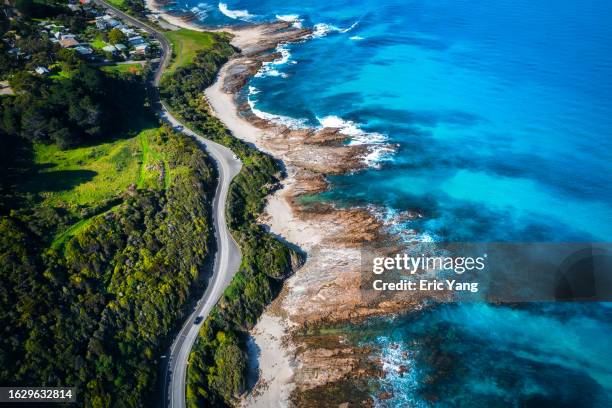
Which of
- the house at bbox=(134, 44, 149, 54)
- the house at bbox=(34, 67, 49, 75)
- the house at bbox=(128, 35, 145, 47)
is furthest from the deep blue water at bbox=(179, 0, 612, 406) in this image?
the house at bbox=(34, 67, 49, 75)

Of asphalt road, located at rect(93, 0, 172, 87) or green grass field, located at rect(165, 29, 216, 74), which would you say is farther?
green grass field, located at rect(165, 29, 216, 74)

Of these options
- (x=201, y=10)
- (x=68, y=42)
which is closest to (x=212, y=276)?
(x=68, y=42)

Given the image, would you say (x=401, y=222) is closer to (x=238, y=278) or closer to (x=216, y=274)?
(x=238, y=278)

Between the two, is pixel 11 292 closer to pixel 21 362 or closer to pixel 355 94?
pixel 21 362

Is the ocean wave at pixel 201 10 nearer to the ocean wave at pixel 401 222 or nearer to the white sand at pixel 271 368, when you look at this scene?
the ocean wave at pixel 401 222

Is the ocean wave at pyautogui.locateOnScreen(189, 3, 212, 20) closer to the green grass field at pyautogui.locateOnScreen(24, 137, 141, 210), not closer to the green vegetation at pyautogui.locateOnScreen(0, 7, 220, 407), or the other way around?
the green vegetation at pyautogui.locateOnScreen(0, 7, 220, 407)

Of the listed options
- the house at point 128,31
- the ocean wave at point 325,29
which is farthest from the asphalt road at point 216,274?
the ocean wave at point 325,29

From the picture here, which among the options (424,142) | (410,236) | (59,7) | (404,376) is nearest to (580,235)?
(410,236)
